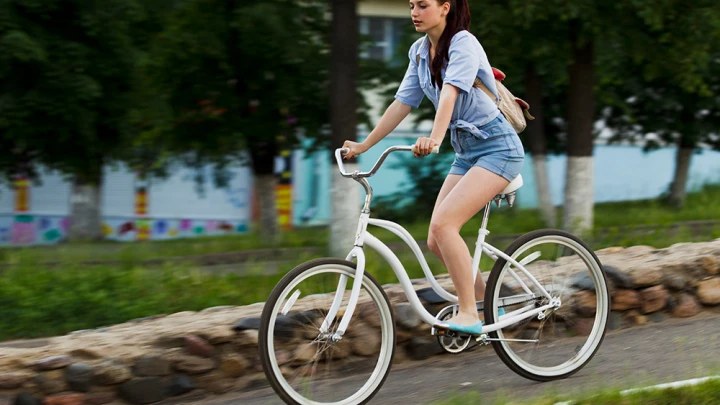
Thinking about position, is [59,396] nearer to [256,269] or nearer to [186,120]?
[256,269]

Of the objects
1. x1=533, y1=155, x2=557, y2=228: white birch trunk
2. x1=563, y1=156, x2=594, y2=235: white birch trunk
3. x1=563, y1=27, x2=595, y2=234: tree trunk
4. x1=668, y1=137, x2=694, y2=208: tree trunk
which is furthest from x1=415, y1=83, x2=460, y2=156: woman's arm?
x1=668, y1=137, x2=694, y2=208: tree trunk

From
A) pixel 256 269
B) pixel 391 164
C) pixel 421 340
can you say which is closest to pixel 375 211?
pixel 391 164

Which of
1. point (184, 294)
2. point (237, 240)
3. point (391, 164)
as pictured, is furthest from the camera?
point (391, 164)

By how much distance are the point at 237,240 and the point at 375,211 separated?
299cm

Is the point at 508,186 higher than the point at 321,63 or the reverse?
the reverse

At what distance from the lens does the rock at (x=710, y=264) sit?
700 cm

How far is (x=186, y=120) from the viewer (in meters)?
15.9

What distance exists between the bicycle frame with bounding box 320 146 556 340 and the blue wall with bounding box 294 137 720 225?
17.7 metres

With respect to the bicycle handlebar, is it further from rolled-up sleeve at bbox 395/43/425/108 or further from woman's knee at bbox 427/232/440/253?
woman's knee at bbox 427/232/440/253

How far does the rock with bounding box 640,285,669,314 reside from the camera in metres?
6.70

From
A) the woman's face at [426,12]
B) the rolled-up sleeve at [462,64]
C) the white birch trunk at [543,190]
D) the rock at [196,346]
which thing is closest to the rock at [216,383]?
the rock at [196,346]

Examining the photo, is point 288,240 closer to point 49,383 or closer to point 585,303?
point 585,303

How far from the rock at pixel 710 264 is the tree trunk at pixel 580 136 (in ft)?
27.3

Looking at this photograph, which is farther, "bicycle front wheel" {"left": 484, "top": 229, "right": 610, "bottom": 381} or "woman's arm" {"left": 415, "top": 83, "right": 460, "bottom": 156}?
"bicycle front wheel" {"left": 484, "top": 229, "right": 610, "bottom": 381}
